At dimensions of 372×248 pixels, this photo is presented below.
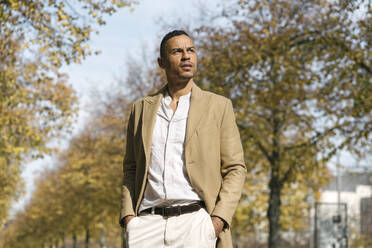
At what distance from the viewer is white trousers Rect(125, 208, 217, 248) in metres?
3.47

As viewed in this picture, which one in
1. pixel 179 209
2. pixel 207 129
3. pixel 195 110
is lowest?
pixel 179 209

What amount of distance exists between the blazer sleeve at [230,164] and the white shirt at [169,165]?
0.64 feet

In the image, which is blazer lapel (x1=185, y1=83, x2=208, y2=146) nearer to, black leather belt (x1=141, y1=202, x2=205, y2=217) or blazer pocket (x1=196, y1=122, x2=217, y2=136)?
blazer pocket (x1=196, y1=122, x2=217, y2=136)

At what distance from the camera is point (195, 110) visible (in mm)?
3744

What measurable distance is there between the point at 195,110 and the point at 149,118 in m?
0.30

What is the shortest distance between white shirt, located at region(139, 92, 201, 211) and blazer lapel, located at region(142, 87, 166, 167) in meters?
0.03

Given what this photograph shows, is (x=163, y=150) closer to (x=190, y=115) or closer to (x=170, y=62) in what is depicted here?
(x=190, y=115)

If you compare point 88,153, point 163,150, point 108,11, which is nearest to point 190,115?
point 163,150

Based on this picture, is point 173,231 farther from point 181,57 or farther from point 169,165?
point 181,57

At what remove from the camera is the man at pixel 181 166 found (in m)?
3.53

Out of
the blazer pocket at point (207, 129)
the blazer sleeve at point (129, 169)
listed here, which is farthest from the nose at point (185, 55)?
the blazer sleeve at point (129, 169)

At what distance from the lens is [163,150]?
12.1 ft

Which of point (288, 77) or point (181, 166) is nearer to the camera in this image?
point (181, 166)

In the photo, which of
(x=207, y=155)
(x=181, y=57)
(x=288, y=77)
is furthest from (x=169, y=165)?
(x=288, y=77)
